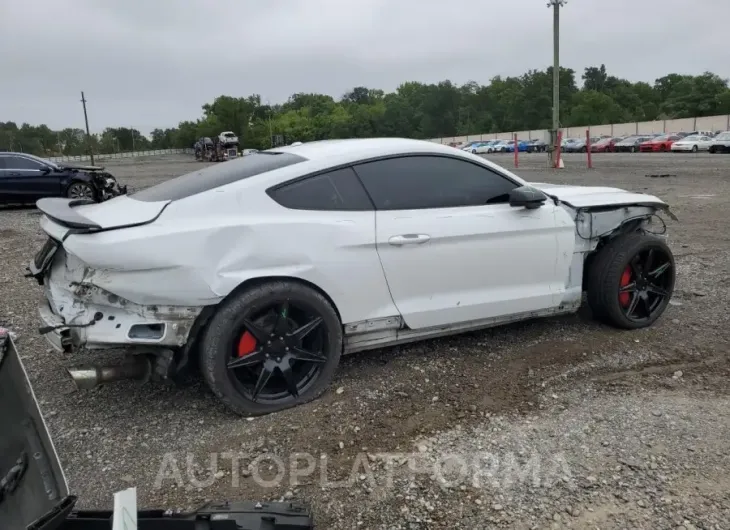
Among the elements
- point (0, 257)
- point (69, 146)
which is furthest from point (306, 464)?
point (69, 146)

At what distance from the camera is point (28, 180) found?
46.6ft

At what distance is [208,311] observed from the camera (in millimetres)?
3191

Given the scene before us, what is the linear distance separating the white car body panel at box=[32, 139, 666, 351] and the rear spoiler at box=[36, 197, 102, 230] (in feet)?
0.22

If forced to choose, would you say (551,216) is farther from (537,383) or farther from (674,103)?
(674,103)

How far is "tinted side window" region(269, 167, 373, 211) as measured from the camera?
3.44 meters

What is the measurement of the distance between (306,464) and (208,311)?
939mm

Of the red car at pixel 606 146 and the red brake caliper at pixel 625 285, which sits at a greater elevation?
the red car at pixel 606 146

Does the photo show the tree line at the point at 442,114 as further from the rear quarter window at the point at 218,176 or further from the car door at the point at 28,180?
the rear quarter window at the point at 218,176

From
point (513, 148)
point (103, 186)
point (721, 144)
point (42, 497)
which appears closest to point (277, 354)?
point (42, 497)

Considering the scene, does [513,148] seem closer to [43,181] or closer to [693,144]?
[693,144]

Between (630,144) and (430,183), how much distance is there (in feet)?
152

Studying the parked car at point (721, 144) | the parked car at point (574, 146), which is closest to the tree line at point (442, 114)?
the parked car at point (574, 146)

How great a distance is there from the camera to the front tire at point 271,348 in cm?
316

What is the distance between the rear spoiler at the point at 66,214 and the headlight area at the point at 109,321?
0.19 metres
